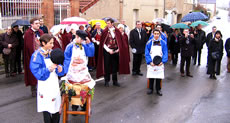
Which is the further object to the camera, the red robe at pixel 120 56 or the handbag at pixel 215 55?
the handbag at pixel 215 55

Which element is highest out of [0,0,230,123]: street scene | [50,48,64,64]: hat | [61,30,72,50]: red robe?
[61,30,72,50]: red robe

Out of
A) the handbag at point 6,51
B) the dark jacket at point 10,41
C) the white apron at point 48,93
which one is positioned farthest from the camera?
the dark jacket at point 10,41

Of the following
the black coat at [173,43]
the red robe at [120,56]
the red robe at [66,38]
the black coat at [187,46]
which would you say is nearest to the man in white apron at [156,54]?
the red robe at [120,56]

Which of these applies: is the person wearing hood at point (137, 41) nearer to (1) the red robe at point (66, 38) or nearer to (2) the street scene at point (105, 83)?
(2) the street scene at point (105, 83)

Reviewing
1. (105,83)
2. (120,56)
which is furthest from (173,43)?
(105,83)

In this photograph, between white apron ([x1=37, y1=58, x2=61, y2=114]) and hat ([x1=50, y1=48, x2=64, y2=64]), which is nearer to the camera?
hat ([x1=50, y1=48, x2=64, y2=64])

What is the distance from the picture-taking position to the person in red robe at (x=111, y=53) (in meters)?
7.66

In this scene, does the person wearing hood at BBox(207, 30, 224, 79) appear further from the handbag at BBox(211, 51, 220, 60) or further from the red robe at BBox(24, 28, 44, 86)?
the red robe at BBox(24, 28, 44, 86)

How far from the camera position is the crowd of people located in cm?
409

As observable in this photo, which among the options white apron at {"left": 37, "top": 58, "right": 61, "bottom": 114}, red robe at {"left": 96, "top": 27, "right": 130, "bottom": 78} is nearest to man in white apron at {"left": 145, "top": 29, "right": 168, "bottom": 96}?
red robe at {"left": 96, "top": 27, "right": 130, "bottom": 78}

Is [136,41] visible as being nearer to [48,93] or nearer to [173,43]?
[173,43]

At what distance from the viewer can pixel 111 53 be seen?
762 cm

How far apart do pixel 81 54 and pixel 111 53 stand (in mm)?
2568

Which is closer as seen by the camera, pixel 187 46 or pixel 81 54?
pixel 81 54
